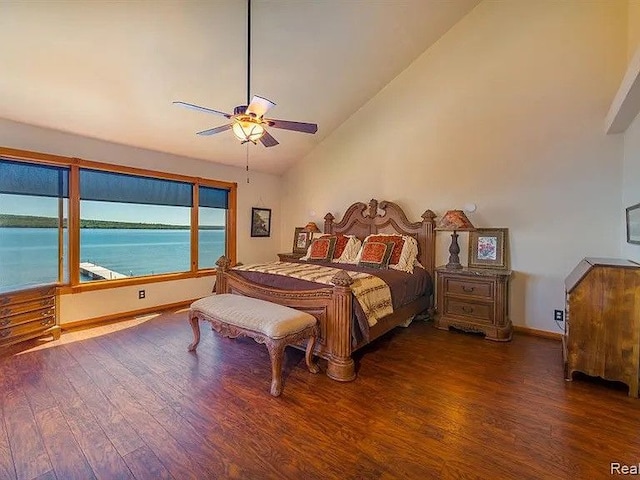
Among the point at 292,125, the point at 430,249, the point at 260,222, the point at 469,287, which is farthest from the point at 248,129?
the point at 260,222

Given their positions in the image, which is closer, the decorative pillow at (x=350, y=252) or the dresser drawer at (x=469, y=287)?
the dresser drawer at (x=469, y=287)

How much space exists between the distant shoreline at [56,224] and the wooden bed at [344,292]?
179 cm

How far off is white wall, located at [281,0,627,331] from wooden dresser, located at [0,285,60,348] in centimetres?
448

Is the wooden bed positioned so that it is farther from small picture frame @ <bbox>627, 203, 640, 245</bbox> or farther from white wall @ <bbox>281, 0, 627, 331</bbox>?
small picture frame @ <bbox>627, 203, 640, 245</bbox>

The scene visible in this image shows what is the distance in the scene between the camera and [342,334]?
260 cm

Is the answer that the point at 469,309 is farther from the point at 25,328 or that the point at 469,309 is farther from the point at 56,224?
the point at 56,224

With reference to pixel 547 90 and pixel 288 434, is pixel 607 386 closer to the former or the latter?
pixel 288 434

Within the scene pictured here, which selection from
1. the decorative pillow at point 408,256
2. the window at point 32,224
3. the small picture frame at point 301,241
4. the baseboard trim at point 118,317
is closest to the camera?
the window at point 32,224

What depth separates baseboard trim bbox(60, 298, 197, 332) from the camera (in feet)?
12.4

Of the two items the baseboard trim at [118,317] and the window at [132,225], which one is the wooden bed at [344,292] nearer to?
the baseboard trim at [118,317]

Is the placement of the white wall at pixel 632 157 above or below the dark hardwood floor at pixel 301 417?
above

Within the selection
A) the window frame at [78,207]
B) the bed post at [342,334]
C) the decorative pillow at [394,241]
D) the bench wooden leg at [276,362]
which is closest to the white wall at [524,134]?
the decorative pillow at [394,241]

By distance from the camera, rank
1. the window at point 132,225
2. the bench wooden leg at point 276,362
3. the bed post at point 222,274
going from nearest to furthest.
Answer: the bench wooden leg at point 276,362 → the bed post at point 222,274 → the window at point 132,225

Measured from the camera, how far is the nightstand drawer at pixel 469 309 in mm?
3535
